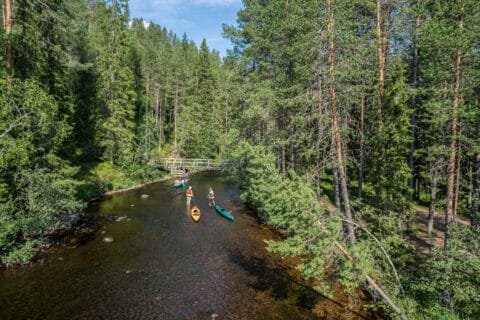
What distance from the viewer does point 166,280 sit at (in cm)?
1373

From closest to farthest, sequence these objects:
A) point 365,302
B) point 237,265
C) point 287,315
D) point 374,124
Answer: point 287,315, point 365,302, point 237,265, point 374,124

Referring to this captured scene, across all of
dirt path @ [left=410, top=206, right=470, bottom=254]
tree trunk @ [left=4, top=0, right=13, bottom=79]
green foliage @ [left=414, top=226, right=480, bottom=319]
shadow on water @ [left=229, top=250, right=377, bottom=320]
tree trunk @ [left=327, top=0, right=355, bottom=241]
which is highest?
tree trunk @ [left=4, top=0, right=13, bottom=79]

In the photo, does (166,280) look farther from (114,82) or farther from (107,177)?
(114,82)

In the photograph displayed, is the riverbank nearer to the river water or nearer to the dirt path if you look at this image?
the river water

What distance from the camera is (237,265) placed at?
50.6ft

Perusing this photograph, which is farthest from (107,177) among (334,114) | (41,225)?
(334,114)

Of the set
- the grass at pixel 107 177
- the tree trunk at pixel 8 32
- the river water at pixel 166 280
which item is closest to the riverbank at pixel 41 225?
the river water at pixel 166 280

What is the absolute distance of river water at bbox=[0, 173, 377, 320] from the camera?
37.2ft

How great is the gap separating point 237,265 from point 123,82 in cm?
2996

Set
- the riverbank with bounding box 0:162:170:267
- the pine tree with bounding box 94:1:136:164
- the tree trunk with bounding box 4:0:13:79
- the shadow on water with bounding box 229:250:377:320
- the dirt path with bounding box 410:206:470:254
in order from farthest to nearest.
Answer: the pine tree with bounding box 94:1:136:164
the dirt path with bounding box 410:206:470:254
the tree trunk with bounding box 4:0:13:79
the riverbank with bounding box 0:162:170:267
the shadow on water with bounding box 229:250:377:320

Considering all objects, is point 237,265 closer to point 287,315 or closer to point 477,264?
point 287,315

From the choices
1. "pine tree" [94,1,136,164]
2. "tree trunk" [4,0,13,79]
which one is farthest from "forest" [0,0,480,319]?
"pine tree" [94,1,136,164]

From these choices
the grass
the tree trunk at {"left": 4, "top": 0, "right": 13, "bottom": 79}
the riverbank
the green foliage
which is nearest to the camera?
the green foliage

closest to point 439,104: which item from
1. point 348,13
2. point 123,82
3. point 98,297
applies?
point 348,13
